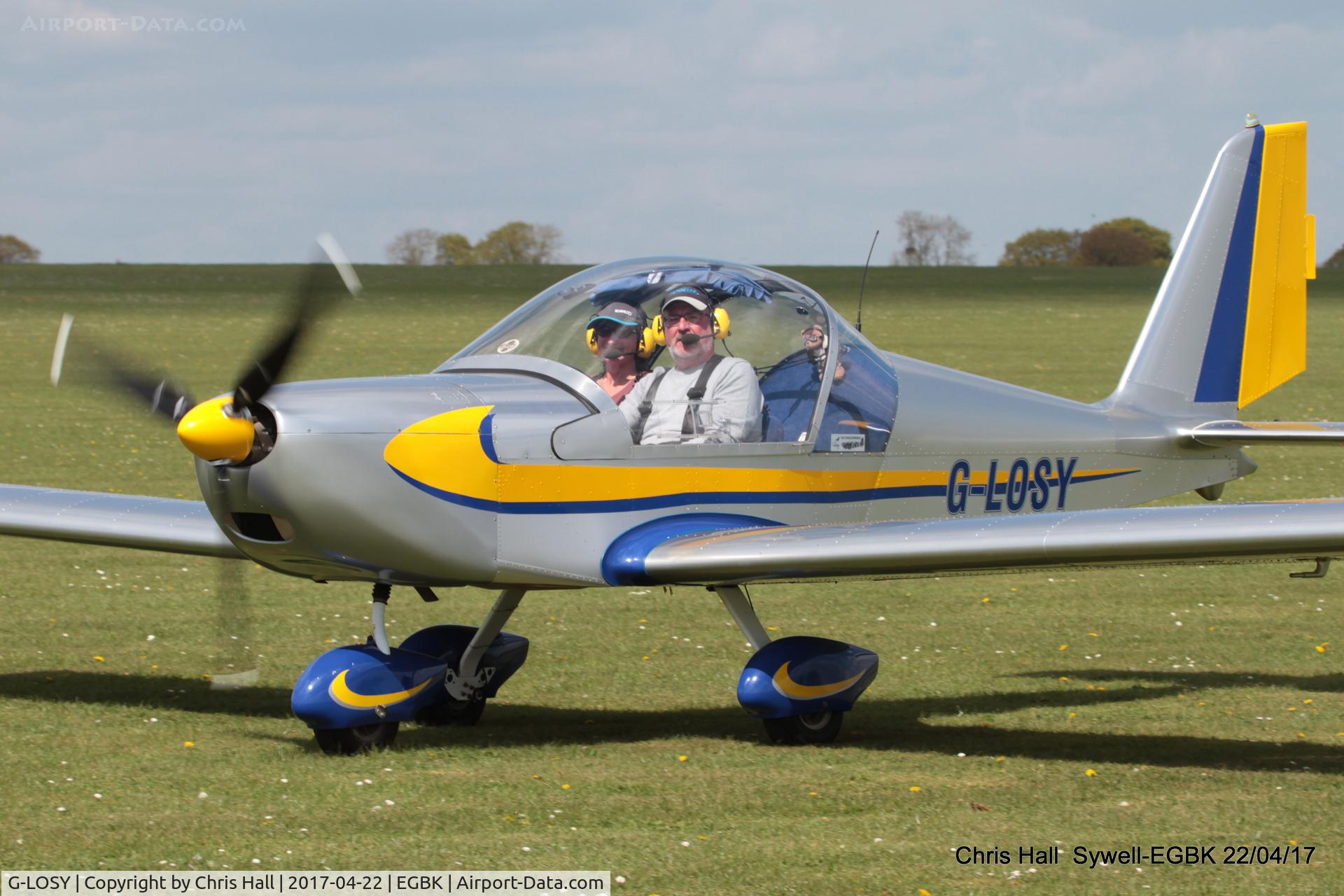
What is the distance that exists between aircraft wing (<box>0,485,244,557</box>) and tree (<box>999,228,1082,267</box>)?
104794 millimetres

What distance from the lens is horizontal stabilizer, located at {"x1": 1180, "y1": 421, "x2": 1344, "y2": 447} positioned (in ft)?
30.4

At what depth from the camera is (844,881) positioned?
5.61 m

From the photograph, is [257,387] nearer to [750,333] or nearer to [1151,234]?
[750,333]

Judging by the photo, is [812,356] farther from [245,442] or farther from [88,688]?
[88,688]

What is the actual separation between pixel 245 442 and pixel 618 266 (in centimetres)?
221

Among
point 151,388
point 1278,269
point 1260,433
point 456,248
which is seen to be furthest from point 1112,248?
point 151,388

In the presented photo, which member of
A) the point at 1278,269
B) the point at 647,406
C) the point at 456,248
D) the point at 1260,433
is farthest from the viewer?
the point at 456,248

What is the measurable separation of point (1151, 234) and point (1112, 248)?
1307 cm

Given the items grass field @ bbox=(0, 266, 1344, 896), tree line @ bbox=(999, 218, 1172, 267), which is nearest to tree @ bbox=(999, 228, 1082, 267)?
tree line @ bbox=(999, 218, 1172, 267)

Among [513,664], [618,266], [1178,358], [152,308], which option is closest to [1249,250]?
[1178,358]

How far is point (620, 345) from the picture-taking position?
780 centimetres

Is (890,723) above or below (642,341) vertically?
below

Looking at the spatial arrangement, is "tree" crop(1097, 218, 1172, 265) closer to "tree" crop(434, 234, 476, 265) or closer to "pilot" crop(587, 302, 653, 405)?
"tree" crop(434, 234, 476, 265)

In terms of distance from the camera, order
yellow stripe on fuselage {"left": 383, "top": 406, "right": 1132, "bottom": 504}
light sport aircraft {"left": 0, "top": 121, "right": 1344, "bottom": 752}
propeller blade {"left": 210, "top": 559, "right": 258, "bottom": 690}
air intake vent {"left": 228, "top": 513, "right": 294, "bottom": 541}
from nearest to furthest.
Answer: light sport aircraft {"left": 0, "top": 121, "right": 1344, "bottom": 752}, air intake vent {"left": 228, "top": 513, "right": 294, "bottom": 541}, yellow stripe on fuselage {"left": 383, "top": 406, "right": 1132, "bottom": 504}, propeller blade {"left": 210, "top": 559, "right": 258, "bottom": 690}
